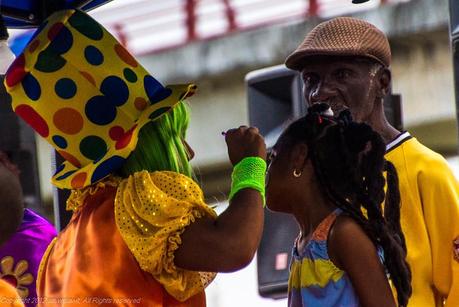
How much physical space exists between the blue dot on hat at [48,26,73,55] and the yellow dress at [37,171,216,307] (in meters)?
0.40

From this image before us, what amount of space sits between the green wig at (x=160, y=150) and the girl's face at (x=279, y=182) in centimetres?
30

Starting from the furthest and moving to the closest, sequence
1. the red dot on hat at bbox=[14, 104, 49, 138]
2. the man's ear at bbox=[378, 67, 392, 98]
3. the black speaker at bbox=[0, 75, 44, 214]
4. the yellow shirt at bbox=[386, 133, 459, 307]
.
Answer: the black speaker at bbox=[0, 75, 44, 214] < the man's ear at bbox=[378, 67, 392, 98] < the yellow shirt at bbox=[386, 133, 459, 307] < the red dot on hat at bbox=[14, 104, 49, 138]

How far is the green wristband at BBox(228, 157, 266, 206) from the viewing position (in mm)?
3492

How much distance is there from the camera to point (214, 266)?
341 cm

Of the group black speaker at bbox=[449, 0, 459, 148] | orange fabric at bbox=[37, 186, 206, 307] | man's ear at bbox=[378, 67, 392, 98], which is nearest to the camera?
orange fabric at bbox=[37, 186, 206, 307]

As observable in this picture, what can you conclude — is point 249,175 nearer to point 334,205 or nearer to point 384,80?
point 334,205

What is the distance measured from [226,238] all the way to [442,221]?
3.14 ft

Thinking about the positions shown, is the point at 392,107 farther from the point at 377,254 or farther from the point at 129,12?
the point at 129,12

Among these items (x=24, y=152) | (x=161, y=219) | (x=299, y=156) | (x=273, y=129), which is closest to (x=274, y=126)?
(x=273, y=129)

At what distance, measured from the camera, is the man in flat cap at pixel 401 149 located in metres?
4.10

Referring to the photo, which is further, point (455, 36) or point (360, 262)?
point (455, 36)

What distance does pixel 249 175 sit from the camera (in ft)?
11.5

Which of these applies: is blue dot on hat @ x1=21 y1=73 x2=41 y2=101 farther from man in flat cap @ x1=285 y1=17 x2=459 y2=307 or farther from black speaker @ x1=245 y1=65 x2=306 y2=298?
black speaker @ x1=245 y1=65 x2=306 y2=298

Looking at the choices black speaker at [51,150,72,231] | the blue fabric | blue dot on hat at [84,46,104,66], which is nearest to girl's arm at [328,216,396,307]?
blue dot on hat at [84,46,104,66]
